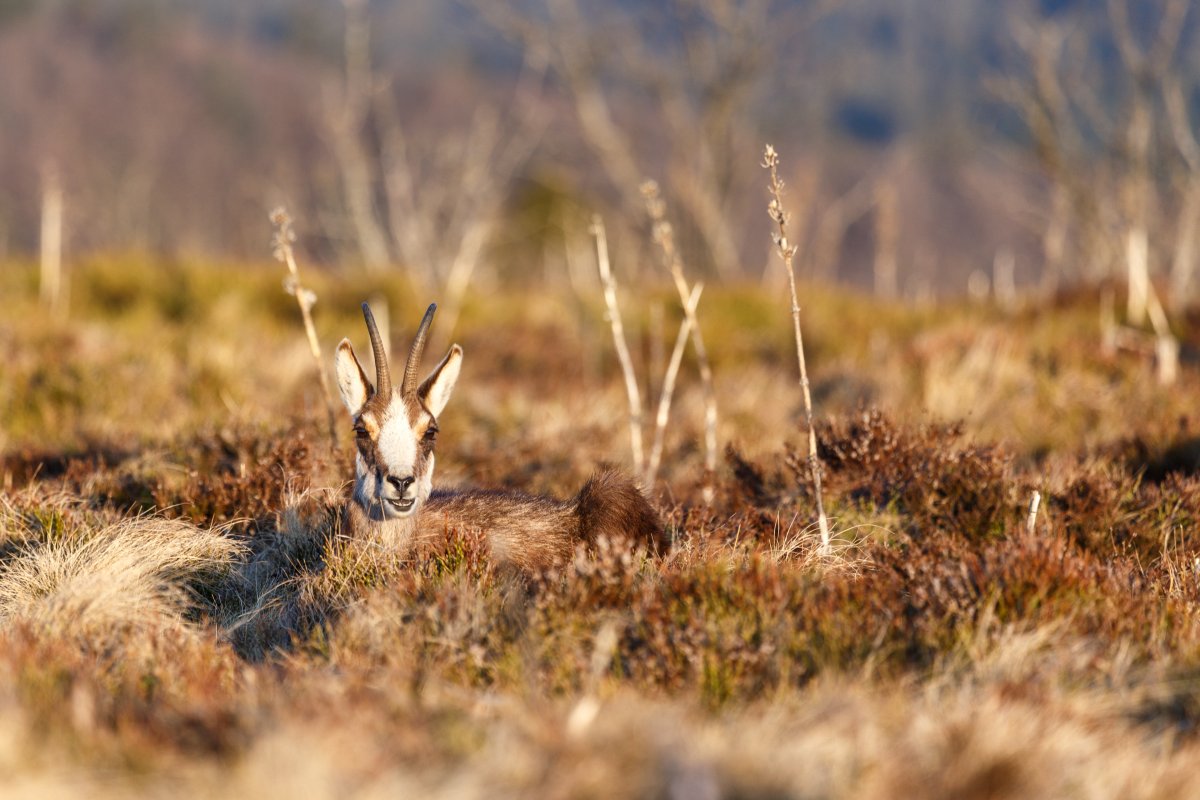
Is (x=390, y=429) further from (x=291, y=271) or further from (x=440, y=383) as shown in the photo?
(x=291, y=271)

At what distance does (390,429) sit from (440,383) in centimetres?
52

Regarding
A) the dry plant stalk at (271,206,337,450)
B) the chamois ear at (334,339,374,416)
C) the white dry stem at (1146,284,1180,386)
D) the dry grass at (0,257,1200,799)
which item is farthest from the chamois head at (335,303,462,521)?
the white dry stem at (1146,284,1180,386)

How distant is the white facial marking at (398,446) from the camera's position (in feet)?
15.7

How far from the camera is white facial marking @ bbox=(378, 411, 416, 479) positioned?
479cm

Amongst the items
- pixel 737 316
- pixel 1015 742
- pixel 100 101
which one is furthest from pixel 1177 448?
pixel 100 101

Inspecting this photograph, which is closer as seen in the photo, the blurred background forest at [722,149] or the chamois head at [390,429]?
the chamois head at [390,429]

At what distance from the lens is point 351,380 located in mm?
5285

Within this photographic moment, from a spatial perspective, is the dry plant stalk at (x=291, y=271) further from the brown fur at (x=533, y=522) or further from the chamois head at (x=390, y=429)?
the brown fur at (x=533, y=522)

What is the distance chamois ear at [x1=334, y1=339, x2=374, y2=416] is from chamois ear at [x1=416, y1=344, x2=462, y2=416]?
0.83 feet

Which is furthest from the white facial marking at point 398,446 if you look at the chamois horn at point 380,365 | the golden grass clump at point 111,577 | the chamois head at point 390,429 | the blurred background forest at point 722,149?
the blurred background forest at point 722,149

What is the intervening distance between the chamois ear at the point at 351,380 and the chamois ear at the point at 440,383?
10.0 inches

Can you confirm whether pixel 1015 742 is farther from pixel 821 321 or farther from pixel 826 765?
pixel 821 321

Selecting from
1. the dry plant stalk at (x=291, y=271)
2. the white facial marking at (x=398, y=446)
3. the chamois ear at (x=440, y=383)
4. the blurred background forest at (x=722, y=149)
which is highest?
the blurred background forest at (x=722, y=149)

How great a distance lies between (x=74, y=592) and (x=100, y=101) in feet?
269
